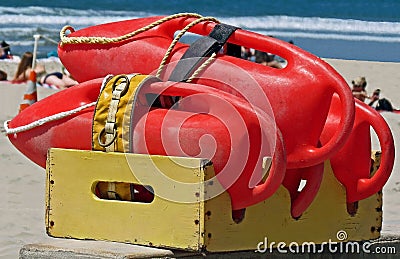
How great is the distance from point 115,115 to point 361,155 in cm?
92

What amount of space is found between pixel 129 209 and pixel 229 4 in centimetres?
2737

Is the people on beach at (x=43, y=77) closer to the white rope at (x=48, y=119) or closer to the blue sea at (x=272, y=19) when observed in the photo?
the blue sea at (x=272, y=19)

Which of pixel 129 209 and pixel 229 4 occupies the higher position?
pixel 129 209

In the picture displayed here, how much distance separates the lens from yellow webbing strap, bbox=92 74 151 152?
3152 mm

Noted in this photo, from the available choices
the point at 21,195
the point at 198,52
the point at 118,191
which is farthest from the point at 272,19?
the point at 118,191

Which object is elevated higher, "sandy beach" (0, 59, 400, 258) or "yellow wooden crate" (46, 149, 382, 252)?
"yellow wooden crate" (46, 149, 382, 252)

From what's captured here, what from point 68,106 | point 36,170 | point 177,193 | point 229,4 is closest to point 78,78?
point 68,106

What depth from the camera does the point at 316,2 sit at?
30.8 meters

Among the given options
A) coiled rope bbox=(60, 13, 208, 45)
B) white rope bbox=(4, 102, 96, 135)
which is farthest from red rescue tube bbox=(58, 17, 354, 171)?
white rope bbox=(4, 102, 96, 135)

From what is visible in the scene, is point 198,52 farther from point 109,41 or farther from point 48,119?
point 48,119

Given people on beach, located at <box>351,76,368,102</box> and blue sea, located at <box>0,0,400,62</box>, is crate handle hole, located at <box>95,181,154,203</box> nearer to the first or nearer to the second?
people on beach, located at <box>351,76,368,102</box>

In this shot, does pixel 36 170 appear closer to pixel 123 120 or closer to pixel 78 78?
pixel 78 78

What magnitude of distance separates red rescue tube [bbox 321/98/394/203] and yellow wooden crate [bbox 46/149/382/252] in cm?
4

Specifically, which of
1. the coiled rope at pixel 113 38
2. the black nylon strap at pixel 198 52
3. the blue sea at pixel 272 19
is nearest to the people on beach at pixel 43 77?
the blue sea at pixel 272 19
